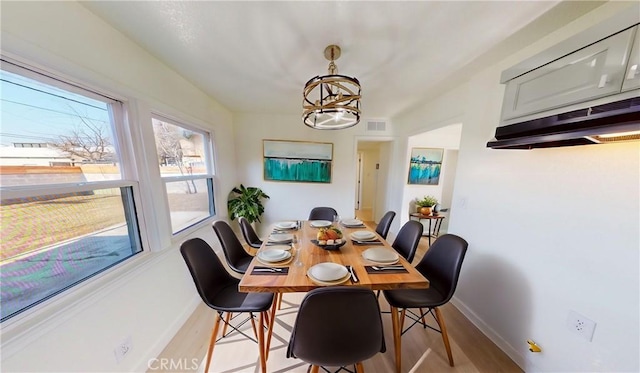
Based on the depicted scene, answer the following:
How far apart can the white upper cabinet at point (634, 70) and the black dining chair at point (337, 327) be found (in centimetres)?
147

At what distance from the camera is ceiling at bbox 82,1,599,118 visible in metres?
1.08

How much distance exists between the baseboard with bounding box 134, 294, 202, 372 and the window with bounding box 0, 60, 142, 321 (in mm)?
752

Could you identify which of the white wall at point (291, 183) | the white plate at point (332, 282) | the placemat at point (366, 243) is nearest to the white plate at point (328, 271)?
the white plate at point (332, 282)

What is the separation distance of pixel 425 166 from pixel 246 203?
338 cm

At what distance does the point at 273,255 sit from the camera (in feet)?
4.60

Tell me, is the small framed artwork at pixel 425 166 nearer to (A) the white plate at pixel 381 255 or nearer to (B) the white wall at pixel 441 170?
(B) the white wall at pixel 441 170

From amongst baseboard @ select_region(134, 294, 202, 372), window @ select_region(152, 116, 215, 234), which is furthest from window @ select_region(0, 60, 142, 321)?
baseboard @ select_region(134, 294, 202, 372)

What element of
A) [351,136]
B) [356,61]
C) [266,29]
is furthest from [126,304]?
[351,136]

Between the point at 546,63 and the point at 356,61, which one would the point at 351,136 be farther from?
the point at 546,63

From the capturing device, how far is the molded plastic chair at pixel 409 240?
170 cm

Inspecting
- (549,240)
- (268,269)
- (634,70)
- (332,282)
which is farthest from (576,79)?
(268,269)

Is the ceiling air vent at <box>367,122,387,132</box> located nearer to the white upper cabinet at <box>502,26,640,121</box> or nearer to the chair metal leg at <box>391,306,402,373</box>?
the white upper cabinet at <box>502,26,640,121</box>

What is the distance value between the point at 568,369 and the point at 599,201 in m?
1.10

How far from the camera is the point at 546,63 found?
1.07 metres
